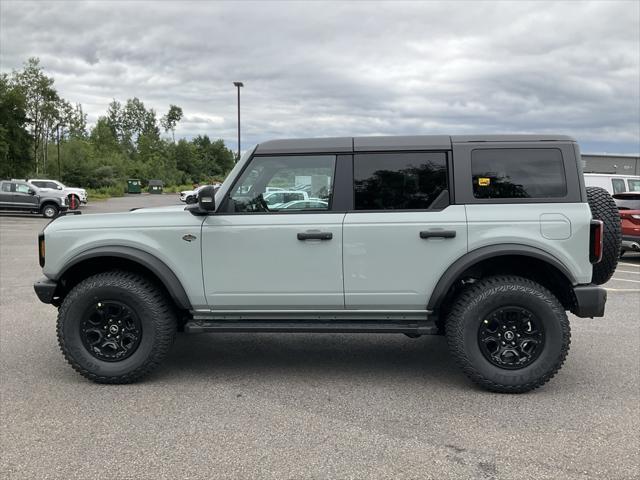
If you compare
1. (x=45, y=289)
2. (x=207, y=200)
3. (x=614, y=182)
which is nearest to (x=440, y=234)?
(x=207, y=200)

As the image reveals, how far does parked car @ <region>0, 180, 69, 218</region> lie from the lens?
24984 millimetres

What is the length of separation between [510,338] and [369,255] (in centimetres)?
120

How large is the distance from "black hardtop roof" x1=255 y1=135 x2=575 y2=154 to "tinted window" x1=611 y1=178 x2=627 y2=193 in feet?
41.8

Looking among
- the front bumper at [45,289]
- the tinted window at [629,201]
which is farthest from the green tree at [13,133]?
Answer: the front bumper at [45,289]

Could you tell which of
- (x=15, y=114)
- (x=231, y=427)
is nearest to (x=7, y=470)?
(x=231, y=427)

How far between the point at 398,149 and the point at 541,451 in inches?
89.0

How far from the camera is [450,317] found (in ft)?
A: 14.0

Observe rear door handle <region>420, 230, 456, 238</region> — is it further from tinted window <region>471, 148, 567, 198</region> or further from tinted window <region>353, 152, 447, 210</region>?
tinted window <region>471, 148, 567, 198</region>

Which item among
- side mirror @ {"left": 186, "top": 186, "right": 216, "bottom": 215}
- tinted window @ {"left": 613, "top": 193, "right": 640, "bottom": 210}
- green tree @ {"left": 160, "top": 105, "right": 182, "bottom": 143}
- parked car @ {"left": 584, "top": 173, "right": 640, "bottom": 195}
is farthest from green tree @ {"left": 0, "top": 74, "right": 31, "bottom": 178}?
green tree @ {"left": 160, "top": 105, "right": 182, "bottom": 143}

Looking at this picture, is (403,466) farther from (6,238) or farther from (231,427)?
(6,238)

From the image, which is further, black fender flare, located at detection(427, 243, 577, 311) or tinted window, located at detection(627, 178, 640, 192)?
tinted window, located at detection(627, 178, 640, 192)

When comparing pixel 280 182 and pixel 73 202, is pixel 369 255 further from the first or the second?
pixel 73 202

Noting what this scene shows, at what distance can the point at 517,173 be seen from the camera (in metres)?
4.23

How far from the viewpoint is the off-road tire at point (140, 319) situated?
4309 mm
